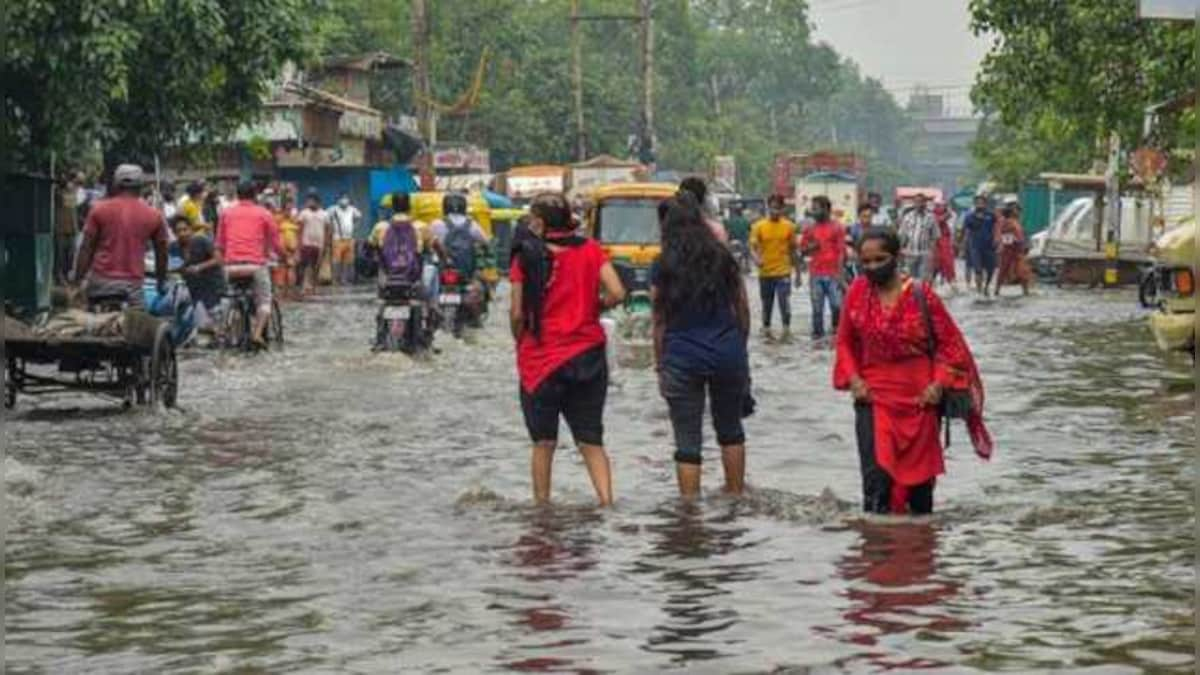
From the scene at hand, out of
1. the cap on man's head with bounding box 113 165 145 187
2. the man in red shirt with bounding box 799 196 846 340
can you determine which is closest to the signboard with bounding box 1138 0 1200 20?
the man in red shirt with bounding box 799 196 846 340

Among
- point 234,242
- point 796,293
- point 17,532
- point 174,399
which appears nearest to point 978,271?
point 796,293

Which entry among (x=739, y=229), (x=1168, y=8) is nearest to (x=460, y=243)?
(x=1168, y=8)

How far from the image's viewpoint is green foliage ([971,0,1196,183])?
34.5 m

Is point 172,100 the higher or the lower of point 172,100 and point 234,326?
the higher

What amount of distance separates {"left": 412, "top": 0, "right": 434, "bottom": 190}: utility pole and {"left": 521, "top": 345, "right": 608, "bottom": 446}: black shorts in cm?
4331

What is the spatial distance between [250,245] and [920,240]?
46.0ft

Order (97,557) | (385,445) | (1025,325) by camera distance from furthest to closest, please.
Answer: (1025,325), (385,445), (97,557)

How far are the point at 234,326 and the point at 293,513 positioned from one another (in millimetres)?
11986

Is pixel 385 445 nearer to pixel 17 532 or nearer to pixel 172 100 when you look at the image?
pixel 17 532

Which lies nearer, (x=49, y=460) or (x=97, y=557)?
(x=97, y=557)

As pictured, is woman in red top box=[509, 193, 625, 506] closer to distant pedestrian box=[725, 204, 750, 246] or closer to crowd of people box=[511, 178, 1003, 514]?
crowd of people box=[511, 178, 1003, 514]

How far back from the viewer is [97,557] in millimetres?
11531

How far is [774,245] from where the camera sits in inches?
1148

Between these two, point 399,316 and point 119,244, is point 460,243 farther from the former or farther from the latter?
point 119,244
